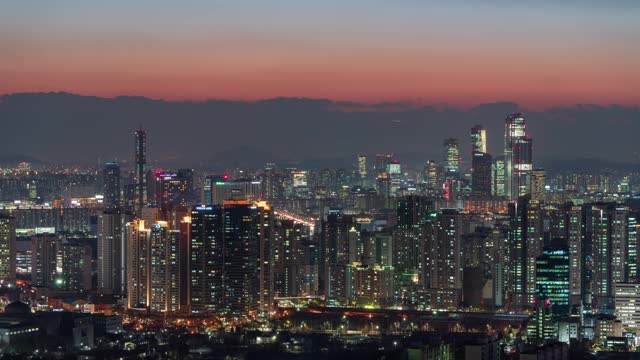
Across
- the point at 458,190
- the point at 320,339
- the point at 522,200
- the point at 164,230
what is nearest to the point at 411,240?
the point at 522,200

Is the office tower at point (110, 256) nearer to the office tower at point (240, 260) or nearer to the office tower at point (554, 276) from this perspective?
the office tower at point (240, 260)

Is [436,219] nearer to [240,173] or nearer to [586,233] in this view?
[586,233]

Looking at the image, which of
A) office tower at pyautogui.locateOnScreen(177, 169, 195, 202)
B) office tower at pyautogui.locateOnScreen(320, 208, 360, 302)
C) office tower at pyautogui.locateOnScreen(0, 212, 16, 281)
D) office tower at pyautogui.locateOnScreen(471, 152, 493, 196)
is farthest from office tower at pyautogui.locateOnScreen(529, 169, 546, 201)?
office tower at pyautogui.locateOnScreen(0, 212, 16, 281)

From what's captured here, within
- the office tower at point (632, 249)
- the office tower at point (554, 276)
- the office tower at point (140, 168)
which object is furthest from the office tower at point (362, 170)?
the office tower at point (554, 276)

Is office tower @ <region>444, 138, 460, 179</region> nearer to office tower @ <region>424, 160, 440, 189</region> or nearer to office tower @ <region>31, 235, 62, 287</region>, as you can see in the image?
office tower @ <region>424, 160, 440, 189</region>

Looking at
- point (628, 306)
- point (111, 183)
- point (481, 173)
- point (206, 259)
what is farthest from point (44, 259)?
point (481, 173)

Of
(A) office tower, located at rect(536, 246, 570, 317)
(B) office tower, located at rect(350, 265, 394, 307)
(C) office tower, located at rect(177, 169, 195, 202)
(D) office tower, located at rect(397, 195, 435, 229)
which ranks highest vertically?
(C) office tower, located at rect(177, 169, 195, 202)

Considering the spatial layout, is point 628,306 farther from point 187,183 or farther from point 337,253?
point 187,183
